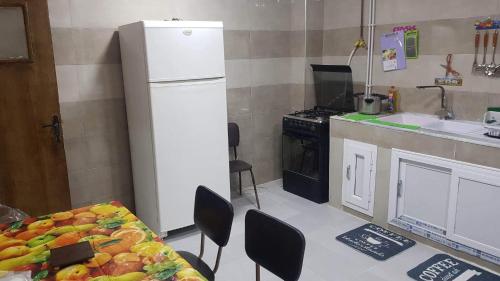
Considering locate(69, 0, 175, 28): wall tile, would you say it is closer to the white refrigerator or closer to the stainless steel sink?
the white refrigerator

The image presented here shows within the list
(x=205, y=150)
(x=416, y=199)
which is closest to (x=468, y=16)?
(x=416, y=199)

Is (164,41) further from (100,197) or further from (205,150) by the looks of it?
(100,197)

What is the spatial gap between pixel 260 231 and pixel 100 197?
79.4 inches

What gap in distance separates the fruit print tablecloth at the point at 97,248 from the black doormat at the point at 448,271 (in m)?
1.79

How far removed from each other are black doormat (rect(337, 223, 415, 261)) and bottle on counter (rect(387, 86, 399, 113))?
3.64ft

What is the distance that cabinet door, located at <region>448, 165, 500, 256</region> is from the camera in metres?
2.43

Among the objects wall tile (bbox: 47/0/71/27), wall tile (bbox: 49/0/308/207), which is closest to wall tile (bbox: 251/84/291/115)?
wall tile (bbox: 49/0/308/207)

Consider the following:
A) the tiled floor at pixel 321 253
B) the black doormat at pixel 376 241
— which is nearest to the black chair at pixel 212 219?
the tiled floor at pixel 321 253

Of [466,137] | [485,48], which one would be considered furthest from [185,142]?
[485,48]

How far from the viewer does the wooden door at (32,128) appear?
2.59 metres

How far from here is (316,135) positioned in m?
3.57

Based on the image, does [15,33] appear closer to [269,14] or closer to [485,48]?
[269,14]

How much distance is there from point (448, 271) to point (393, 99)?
1.61 metres

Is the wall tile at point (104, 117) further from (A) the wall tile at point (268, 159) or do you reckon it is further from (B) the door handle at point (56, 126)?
(A) the wall tile at point (268, 159)
